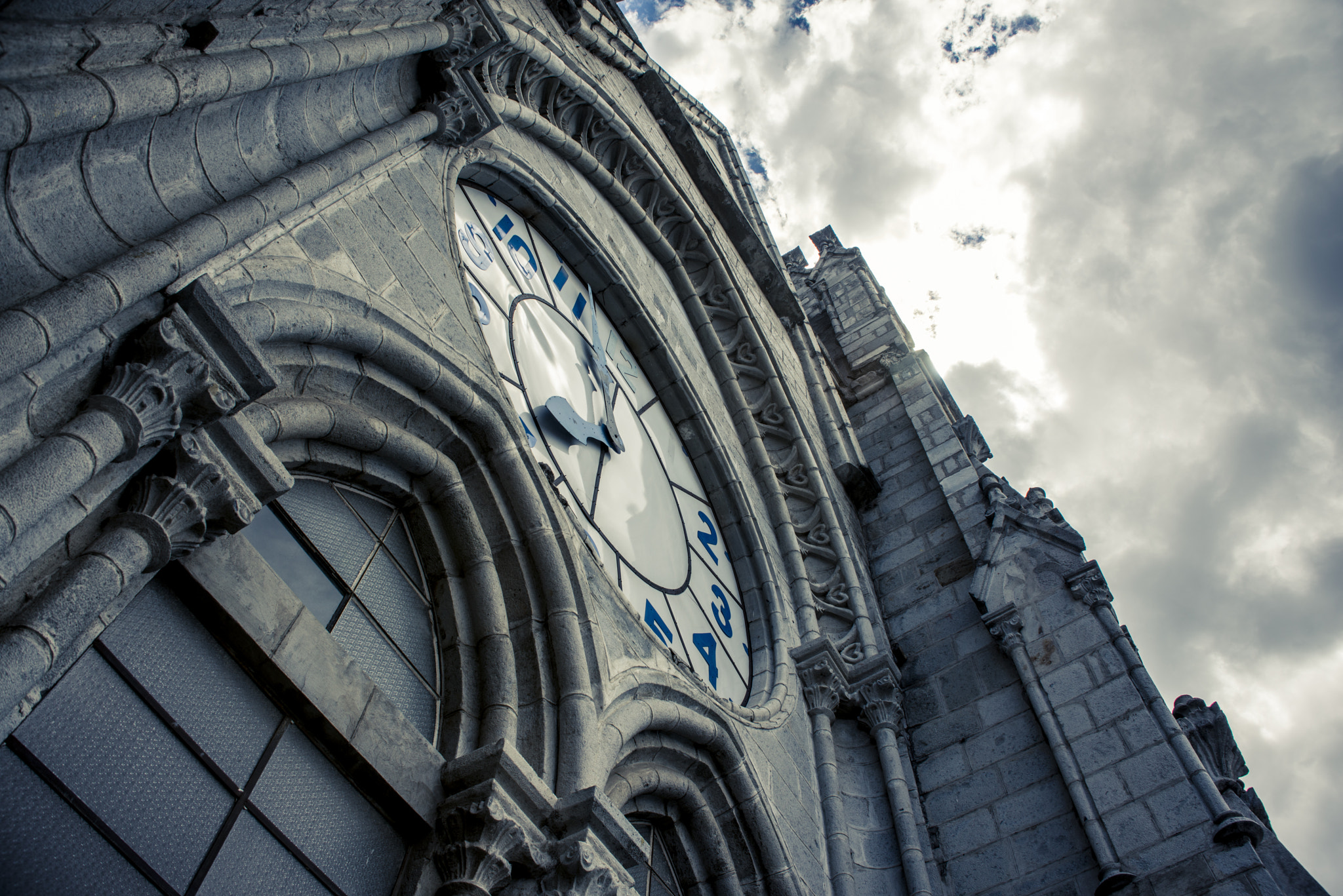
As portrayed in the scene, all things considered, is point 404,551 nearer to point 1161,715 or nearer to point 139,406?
point 139,406

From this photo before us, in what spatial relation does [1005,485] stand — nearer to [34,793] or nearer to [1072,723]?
[1072,723]

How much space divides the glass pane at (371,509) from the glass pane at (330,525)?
0.18 feet

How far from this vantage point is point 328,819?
2936mm

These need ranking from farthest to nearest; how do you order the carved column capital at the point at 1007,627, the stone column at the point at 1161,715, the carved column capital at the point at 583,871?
the carved column capital at the point at 1007,627 < the stone column at the point at 1161,715 < the carved column capital at the point at 583,871

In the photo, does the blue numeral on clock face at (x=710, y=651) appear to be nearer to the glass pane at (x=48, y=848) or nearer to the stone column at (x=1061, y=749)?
the stone column at (x=1061, y=749)

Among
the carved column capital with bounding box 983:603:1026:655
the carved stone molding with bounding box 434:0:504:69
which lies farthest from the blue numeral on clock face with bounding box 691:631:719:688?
the carved stone molding with bounding box 434:0:504:69

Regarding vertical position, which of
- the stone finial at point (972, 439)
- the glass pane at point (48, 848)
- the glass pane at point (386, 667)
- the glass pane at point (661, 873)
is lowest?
the glass pane at point (48, 848)

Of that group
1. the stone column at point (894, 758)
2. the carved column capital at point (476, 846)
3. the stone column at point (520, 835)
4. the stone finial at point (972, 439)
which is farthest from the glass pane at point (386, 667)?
the stone finial at point (972, 439)

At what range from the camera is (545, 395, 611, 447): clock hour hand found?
19.5 feet

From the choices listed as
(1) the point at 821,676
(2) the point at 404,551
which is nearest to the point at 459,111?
(2) the point at 404,551

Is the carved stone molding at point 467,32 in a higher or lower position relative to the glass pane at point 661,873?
higher

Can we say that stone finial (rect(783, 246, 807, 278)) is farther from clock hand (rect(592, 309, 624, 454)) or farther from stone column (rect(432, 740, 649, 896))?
stone column (rect(432, 740, 649, 896))

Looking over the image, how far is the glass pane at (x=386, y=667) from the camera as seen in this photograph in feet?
11.3

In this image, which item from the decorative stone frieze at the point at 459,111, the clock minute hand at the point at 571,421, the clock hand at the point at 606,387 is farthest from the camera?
the clock hand at the point at 606,387
